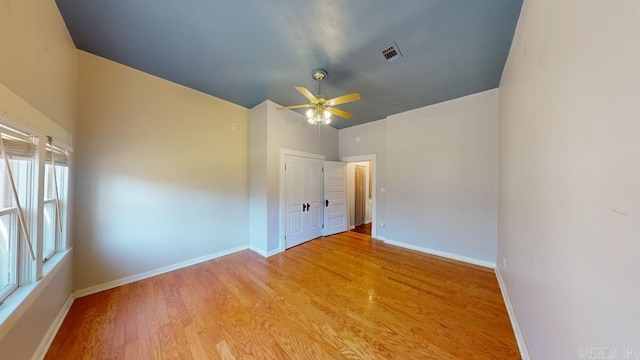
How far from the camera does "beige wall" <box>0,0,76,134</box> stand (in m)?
1.21

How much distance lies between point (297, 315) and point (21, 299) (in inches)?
79.2

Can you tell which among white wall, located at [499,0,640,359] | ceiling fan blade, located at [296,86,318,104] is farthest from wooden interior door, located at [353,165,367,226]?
white wall, located at [499,0,640,359]

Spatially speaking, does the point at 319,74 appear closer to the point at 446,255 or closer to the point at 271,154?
the point at 271,154

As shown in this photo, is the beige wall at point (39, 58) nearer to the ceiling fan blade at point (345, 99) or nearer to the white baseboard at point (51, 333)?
the white baseboard at point (51, 333)

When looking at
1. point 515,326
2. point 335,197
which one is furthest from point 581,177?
point 335,197

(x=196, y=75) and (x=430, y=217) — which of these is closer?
(x=196, y=75)

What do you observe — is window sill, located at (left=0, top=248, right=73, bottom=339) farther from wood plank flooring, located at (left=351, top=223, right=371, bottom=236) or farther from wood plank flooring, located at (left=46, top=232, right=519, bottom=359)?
wood plank flooring, located at (left=351, top=223, right=371, bottom=236)

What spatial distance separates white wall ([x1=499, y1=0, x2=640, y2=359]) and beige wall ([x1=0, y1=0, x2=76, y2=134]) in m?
2.87

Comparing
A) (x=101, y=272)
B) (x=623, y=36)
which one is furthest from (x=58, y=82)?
(x=623, y=36)

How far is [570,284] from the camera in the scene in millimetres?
967

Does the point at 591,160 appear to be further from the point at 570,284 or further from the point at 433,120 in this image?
the point at 433,120

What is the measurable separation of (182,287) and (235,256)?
1.04m

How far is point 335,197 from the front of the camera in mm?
5062

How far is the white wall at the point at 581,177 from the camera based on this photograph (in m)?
0.64
